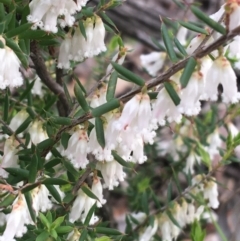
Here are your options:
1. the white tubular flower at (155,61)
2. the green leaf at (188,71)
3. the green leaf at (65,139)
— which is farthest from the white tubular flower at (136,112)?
the white tubular flower at (155,61)

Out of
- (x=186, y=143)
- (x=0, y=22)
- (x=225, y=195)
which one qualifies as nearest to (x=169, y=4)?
(x=225, y=195)

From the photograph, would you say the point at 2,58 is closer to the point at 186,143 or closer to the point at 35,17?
the point at 35,17

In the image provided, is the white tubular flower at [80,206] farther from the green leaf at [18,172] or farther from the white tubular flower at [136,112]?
the white tubular flower at [136,112]

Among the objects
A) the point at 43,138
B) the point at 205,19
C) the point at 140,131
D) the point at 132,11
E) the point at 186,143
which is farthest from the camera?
the point at 132,11

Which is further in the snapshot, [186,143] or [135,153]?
[186,143]

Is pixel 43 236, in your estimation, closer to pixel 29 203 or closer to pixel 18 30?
pixel 29 203

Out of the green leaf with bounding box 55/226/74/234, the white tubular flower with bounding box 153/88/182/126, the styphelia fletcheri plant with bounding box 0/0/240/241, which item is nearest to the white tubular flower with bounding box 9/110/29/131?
the styphelia fletcheri plant with bounding box 0/0/240/241
